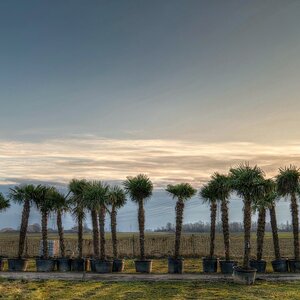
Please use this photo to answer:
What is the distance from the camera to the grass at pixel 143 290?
1998 cm

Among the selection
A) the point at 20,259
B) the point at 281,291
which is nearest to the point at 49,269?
the point at 20,259

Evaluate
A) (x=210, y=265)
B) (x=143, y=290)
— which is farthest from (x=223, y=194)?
(x=143, y=290)

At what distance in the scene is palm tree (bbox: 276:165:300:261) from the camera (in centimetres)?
3078

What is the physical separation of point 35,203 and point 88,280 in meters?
9.75

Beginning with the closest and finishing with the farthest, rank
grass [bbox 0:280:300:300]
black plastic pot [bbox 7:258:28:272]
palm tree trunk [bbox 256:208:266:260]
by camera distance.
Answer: grass [bbox 0:280:300:300]
palm tree trunk [bbox 256:208:266:260]
black plastic pot [bbox 7:258:28:272]

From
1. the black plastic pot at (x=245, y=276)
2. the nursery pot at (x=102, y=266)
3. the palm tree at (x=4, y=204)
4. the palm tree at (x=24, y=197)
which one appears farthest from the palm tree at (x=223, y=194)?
the palm tree at (x=4, y=204)

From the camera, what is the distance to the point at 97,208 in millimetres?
29938

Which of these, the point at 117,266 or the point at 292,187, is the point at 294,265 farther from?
the point at 117,266

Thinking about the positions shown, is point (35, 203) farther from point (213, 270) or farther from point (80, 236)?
point (213, 270)

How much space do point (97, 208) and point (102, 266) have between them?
3.95 metres

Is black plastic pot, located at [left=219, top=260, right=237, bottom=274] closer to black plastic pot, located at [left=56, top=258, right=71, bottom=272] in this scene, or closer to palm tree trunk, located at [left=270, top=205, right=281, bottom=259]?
palm tree trunk, located at [left=270, top=205, right=281, bottom=259]

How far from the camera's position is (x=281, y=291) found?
21.4 metres

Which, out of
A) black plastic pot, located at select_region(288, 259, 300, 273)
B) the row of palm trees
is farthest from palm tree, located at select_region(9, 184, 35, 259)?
black plastic pot, located at select_region(288, 259, 300, 273)

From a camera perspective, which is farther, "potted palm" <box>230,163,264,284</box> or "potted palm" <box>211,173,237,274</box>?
"potted palm" <box>211,173,237,274</box>
